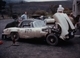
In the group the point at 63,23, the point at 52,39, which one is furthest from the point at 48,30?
the point at 63,23

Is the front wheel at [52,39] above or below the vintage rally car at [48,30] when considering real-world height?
below

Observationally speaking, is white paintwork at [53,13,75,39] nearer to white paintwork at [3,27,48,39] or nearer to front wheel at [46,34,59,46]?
front wheel at [46,34,59,46]

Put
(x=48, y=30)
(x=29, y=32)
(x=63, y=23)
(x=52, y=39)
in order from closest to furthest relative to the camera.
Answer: (x=52, y=39)
(x=63, y=23)
(x=48, y=30)
(x=29, y=32)

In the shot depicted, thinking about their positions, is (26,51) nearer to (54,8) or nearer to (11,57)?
(11,57)

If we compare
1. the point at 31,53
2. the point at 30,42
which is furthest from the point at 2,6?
the point at 31,53

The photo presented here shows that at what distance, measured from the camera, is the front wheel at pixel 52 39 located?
37.2 feet

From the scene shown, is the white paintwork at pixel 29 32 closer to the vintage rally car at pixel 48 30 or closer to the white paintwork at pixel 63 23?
the vintage rally car at pixel 48 30

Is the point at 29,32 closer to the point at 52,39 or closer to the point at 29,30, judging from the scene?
the point at 29,30

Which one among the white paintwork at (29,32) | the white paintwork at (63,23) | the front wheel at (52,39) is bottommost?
the front wheel at (52,39)

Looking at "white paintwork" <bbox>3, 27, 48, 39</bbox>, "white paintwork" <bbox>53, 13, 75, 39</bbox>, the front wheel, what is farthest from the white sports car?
"white paintwork" <bbox>53, 13, 75, 39</bbox>

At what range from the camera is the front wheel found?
1134cm

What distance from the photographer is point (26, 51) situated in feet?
32.8

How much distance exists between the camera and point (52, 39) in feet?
37.5

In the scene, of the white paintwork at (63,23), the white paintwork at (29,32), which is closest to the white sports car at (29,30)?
the white paintwork at (29,32)
